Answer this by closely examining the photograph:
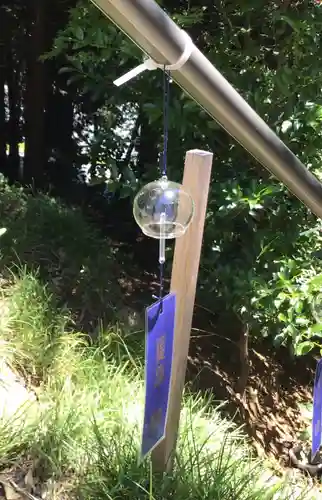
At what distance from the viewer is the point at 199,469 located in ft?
6.16

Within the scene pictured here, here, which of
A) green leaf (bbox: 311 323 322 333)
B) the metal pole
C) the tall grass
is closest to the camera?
the metal pole

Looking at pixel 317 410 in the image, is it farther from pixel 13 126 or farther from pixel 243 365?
pixel 13 126

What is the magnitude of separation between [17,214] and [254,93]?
6.71 feet

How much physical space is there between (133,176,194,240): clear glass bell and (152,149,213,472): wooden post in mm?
119

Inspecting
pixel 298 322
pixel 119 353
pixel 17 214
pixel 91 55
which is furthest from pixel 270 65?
pixel 17 214

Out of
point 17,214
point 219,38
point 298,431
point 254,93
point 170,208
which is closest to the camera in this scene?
point 170,208

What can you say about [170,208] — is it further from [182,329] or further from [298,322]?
[298,322]

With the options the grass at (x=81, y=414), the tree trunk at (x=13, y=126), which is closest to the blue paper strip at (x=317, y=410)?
the grass at (x=81, y=414)

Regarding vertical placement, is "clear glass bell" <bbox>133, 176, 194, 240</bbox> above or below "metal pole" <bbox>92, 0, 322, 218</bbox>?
below

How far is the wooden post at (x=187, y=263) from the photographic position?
1.44 meters

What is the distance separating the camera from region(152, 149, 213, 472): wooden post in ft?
4.71

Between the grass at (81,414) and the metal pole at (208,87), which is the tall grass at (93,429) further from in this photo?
the metal pole at (208,87)

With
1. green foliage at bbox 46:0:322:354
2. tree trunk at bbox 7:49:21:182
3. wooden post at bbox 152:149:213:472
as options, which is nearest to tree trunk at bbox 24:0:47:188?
tree trunk at bbox 7:49:21:182

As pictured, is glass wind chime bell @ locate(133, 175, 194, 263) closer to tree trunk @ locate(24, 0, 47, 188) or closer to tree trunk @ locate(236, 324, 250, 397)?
tree trunk @ locate(236, 324, 250, 397)
